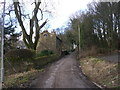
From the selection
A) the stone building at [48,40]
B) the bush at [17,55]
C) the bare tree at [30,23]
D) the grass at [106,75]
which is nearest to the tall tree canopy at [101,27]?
the bare tree at [30,23]

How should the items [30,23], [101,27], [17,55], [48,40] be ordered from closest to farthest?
[17,55] → [30,23] → [101,27] → [48,40]

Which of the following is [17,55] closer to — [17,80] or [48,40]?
[17,80]

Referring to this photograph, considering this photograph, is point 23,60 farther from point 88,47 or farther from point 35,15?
point 88,47

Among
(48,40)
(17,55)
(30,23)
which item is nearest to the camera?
(17,55)

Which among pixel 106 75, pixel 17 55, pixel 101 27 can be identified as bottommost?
pixel 106 75

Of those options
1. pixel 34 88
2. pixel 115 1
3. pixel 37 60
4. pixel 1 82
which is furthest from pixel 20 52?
pixel 115 1

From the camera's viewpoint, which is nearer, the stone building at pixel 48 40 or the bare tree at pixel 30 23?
the bare tree at pixel 30 23

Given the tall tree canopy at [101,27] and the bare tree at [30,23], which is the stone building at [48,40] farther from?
the bare tree at [30,23]

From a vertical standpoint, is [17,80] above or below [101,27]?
below

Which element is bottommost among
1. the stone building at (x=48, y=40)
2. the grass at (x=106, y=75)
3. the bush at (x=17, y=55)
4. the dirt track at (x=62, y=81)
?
the dirt track at (x=62, y=81)

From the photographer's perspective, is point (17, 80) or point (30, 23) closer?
point (17, 80)

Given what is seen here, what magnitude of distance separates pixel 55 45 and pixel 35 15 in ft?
104

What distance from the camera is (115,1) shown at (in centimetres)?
3378

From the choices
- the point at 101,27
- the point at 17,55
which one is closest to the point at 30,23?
the point at 17,55
